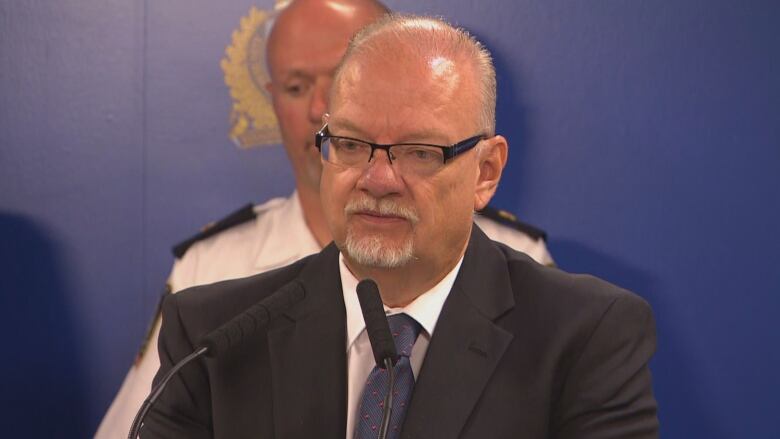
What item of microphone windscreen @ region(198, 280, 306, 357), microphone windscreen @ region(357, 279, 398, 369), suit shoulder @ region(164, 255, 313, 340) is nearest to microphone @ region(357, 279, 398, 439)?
microphone windscreen @ region(357, 279, 398, 369)

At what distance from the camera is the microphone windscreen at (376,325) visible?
1222mm

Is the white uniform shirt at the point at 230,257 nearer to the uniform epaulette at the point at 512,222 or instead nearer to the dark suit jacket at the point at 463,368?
the uniform epaulette at the point at 512,222

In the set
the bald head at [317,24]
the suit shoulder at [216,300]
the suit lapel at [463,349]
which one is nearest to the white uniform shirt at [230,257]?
the bald head at [317,24]

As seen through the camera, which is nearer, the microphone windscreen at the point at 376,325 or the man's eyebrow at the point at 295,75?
→ the microphone windscreen at the point at 376,325

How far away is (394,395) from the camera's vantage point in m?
1.51

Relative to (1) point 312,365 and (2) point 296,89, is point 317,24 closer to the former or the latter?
(2) point 296,89

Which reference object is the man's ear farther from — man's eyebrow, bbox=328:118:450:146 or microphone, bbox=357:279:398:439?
microphone, bbox=357:279:398:439

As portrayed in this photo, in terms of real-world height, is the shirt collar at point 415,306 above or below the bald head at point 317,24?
below

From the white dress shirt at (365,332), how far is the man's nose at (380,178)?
182 mm

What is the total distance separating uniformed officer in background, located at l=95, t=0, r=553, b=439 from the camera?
2.38m

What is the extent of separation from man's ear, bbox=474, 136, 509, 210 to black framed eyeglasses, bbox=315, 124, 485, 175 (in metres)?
0.09

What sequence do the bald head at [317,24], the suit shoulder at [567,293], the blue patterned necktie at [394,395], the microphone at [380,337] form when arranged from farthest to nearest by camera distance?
the bald head at [317,24], the suit shoulder at [567,293], the blue patterned necktie at [394,395], the microphone at [380,337]

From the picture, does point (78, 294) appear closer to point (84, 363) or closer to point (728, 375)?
point (84, 363)

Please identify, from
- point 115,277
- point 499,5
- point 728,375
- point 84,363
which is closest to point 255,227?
point 115,277
